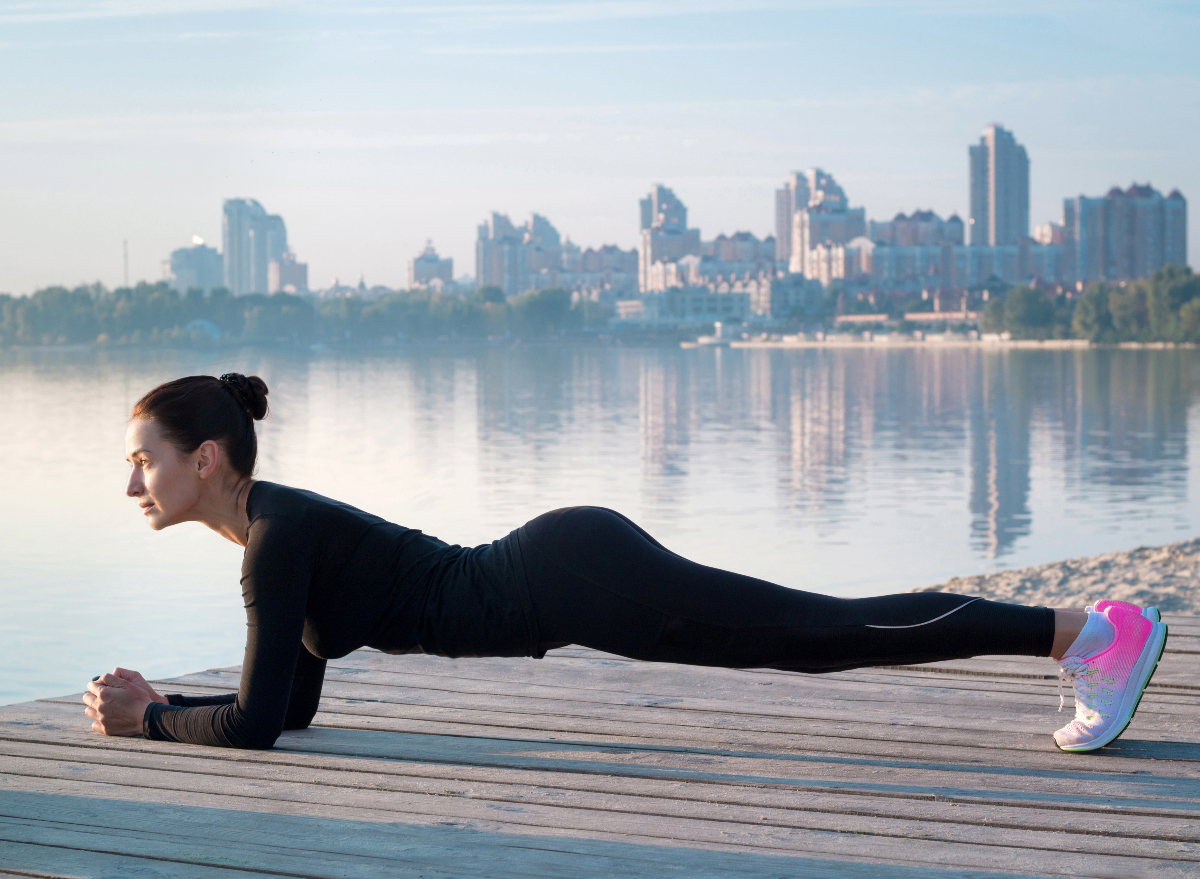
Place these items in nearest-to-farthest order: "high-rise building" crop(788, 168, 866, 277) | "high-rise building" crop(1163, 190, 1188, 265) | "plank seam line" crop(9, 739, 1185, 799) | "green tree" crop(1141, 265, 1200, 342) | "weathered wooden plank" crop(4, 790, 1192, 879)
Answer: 1. "weathered wooden plank" crop(4, 790, 1192, 879)
2. "plank seam line" crop(9, 739, 1185, 799)
3. "green tree" crop(1141, 265, 1200, 342)
4. "high-rise building" crop(1163, 190, 1188, 265)
5. "high-rise building" crop(788, 168, 866, 277)

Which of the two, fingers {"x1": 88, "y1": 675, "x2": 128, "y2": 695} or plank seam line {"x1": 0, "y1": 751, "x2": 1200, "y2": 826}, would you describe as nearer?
plank seam line {"x1": 0, "y1": 751, "x2": 1200, "y2": 826}

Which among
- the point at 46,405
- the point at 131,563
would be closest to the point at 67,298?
the point at 46,405

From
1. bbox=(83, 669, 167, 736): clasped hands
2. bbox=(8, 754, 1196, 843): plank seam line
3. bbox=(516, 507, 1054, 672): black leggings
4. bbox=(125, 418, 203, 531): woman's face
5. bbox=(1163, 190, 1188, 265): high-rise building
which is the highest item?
bbox=(1163, 190, 1188, 265): high-rise building

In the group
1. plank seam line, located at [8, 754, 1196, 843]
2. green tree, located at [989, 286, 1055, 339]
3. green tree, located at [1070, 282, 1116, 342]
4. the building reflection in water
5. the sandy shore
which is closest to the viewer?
plank seam line, located at [8, 754, 1196, 843]

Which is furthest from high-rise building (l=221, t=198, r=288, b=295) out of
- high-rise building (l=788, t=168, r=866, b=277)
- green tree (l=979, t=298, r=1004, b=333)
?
green tree (l=979, t=298, r=1004, b=333)

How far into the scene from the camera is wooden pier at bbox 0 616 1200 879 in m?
1.81

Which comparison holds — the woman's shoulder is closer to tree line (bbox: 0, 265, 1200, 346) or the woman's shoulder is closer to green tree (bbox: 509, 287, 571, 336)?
tree line (bbox: 0, 265, 1200, 346)

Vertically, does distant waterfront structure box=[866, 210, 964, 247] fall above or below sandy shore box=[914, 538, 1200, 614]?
above

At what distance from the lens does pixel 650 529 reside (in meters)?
10.6

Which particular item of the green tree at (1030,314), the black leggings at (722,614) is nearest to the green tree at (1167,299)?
the green tree at (1030,314)

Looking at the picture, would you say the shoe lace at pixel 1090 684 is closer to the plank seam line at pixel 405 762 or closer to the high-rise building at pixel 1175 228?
the plank seam line at pixel 405 762

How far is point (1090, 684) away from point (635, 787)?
0.79 metres

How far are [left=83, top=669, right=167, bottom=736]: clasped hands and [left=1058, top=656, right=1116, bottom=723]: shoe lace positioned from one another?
1602mm

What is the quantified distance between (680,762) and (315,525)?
0.73 meters
